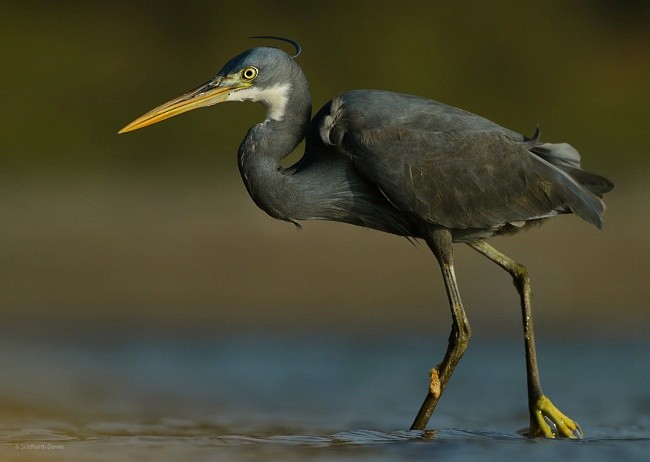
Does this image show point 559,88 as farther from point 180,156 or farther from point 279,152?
point 279,152

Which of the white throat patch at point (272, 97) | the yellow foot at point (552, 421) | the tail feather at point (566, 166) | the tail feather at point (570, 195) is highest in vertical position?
the white throat patch at point (272, 97)

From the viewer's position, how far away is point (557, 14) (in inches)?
1023

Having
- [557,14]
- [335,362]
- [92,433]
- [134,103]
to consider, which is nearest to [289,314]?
[335,362]

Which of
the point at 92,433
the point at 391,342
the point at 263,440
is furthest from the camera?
the point at 391,342

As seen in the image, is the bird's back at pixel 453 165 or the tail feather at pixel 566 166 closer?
the bird's back at pixel 453 165

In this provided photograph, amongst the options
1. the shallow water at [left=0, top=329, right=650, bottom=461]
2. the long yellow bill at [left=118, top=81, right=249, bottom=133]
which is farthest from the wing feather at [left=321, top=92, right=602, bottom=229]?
Result: the shallow water at [left=0, top=329, right=650, bottom=461]

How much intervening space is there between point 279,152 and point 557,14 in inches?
718

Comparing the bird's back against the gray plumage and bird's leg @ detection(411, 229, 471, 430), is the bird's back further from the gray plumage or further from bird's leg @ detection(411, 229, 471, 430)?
bird's leg @ detection(411, 229, 471, 430)

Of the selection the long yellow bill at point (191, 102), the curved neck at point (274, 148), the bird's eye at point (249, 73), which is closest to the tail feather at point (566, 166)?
the curved neck at point (274, 148)

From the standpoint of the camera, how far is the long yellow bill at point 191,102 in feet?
28.6

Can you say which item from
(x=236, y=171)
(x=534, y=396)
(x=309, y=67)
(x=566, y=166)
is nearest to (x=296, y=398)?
(x=534, y=396)

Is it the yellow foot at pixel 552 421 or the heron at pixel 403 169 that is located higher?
the heron at pixel 403 169

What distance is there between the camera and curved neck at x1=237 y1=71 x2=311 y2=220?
8672 millimetres

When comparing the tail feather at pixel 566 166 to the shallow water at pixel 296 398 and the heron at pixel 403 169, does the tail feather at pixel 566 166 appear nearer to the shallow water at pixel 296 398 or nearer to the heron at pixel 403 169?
the heron at pixel 403 169
